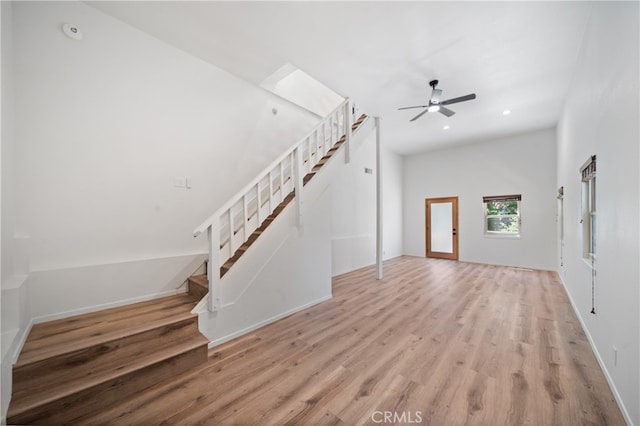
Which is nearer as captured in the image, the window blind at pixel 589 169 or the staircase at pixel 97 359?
the staircase at pixel 97 359

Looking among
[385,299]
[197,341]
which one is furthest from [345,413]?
[385,299]

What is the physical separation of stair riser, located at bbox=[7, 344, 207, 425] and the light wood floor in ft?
0.26

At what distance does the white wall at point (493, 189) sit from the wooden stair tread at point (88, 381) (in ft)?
24.5

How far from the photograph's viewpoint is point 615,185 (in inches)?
72.1

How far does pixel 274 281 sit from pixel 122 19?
3510 mm

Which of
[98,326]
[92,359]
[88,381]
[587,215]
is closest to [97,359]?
[92,359]

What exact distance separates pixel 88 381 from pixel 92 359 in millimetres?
195

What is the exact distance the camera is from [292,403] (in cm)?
175

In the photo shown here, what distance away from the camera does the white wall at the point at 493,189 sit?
609 cm

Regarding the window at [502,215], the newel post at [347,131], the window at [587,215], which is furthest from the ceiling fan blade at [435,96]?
the window at [502,215]

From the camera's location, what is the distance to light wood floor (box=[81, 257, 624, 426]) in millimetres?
1648

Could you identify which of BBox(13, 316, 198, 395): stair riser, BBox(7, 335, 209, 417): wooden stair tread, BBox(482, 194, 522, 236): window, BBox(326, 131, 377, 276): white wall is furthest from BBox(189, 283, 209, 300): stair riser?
BBox(482, 194, 522, 236): window

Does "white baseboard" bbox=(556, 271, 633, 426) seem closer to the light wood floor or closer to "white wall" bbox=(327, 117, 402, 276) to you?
the light wood floor

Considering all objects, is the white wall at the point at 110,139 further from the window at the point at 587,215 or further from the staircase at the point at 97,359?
the window at the point at 587,215
